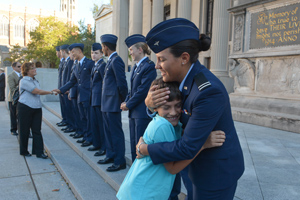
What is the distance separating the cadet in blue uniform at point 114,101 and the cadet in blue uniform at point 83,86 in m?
1.43

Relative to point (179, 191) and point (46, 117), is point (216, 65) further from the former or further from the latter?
point (179, 191)

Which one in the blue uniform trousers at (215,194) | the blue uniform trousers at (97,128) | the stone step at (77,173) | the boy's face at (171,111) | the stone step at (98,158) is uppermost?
the boy's face at (171,111)

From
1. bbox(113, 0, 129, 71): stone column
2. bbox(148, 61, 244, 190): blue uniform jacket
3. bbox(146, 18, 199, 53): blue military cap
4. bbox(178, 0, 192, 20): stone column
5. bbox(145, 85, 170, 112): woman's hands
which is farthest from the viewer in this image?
bbox(113, 0, 129, 71): stone column

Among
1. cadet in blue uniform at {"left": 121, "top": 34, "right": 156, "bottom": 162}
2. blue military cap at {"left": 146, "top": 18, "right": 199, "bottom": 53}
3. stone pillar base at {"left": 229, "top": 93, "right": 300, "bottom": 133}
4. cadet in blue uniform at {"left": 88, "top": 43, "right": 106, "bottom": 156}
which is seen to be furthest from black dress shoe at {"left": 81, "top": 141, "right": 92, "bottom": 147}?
stone pillar base at {"left": 229, "top": 93, "right": 300, "bottom": 133}

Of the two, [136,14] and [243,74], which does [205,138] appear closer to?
[243,74]

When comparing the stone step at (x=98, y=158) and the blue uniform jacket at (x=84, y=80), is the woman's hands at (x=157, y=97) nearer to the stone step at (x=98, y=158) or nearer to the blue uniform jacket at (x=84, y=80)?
the stone step at (x=98, y=158)

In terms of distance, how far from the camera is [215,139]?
4.71 ft

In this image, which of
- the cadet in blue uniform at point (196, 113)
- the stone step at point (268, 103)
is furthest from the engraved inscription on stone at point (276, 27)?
the cadet in blue uniform at point (196, 113)

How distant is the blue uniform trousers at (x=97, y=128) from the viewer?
16.8 feet

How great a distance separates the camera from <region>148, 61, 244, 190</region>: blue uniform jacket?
1400 millimetres

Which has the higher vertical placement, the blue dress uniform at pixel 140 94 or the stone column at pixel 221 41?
the stone column at pixel 221 41

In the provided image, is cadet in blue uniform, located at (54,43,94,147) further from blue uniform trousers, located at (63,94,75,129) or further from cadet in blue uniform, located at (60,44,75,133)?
blue uniform trousers, located at (63,94,75,129)

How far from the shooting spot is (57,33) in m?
48.7

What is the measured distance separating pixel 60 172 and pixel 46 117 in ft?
18.2
